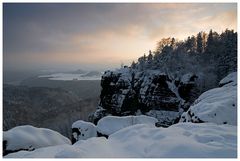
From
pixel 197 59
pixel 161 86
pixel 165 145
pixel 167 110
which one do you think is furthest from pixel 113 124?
pixel 197 59

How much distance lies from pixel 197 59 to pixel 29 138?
2325 inches

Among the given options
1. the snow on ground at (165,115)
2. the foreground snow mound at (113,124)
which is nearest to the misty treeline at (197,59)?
the snow on ground at (165,115)

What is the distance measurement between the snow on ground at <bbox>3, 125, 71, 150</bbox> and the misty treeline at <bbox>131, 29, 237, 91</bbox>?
37662 millimetres

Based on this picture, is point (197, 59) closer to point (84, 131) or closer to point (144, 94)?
point (144, 94)

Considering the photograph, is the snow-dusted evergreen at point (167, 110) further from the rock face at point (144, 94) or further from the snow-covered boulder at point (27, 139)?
the snow-covered boulder at point (27, 139)

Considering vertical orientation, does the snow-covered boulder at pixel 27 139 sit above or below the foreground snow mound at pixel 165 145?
below

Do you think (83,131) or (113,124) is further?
(83,131)

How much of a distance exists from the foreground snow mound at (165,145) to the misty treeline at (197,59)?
138 ft

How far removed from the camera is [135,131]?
9.30m

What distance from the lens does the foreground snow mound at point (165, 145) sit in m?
6.48

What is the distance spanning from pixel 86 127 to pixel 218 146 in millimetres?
21883

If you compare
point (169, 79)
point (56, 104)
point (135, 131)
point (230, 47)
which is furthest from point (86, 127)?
point (56, 104)

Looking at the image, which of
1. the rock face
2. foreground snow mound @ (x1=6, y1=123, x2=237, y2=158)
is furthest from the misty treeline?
foreground snow mound @ (x1=6, y1=123, x2=237, y2=158)

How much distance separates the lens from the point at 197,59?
6750 cm
